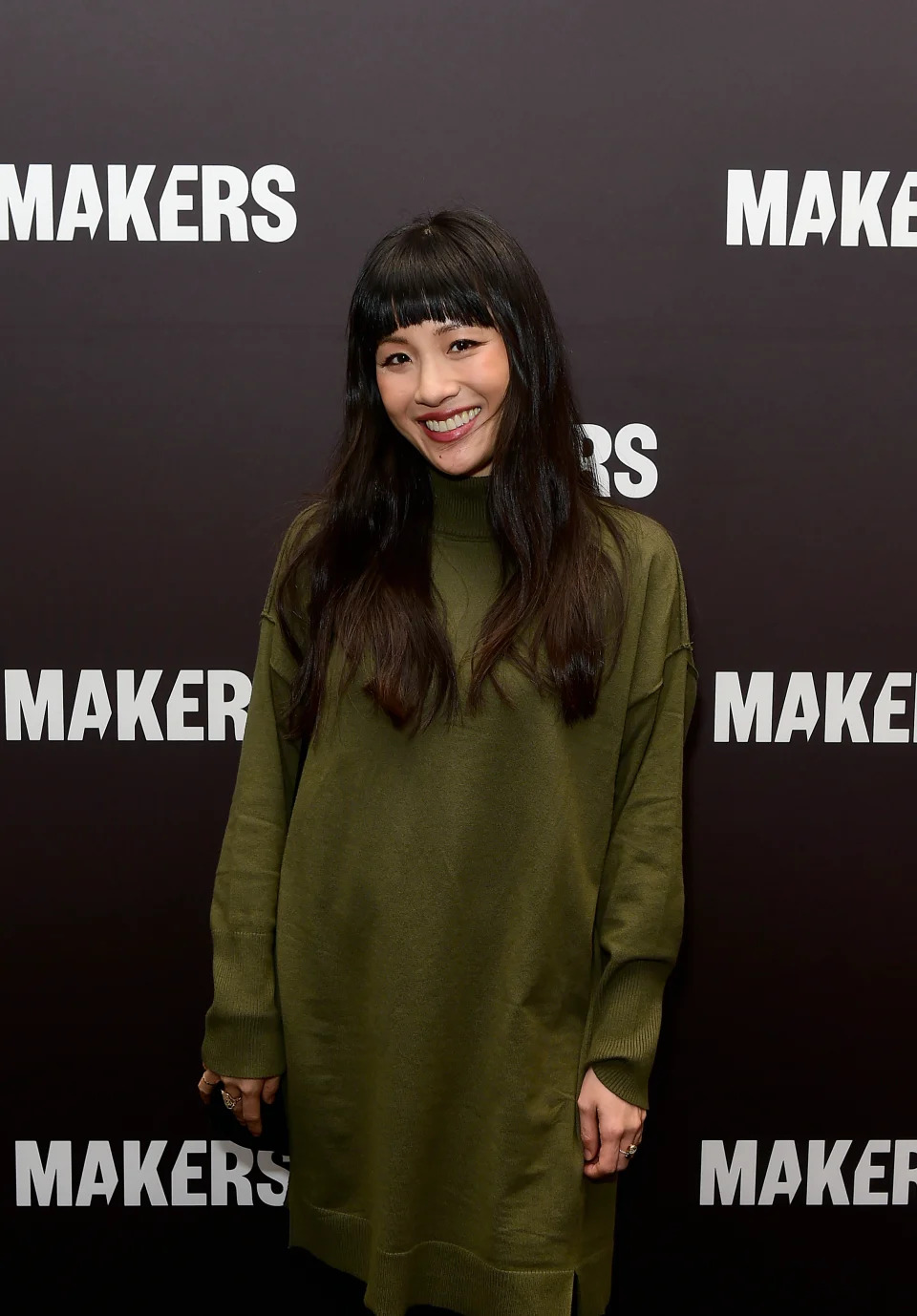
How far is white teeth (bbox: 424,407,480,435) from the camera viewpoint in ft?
4.31

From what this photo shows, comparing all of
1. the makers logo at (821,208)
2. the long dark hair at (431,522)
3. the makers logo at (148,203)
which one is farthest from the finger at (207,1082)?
the makers logo at (821,208)

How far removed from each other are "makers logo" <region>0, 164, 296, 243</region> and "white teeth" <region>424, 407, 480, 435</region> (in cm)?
53

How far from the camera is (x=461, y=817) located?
1313 mm

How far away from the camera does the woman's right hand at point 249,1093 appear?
1.41 m

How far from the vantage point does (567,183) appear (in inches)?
66.0

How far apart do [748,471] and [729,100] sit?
48 cm

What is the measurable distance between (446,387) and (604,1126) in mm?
786

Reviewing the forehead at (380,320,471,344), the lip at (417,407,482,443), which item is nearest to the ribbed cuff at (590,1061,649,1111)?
the lip at (417,407,482,443)

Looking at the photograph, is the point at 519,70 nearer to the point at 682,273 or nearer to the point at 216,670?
the point at 682,273

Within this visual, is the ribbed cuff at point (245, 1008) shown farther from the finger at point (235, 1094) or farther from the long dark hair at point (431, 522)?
the long dark hair at point (431, 522)

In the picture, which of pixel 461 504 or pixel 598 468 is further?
pixel 598 468

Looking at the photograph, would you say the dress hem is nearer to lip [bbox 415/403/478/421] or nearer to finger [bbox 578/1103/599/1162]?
finger [bbox 578/1103/599/1162]

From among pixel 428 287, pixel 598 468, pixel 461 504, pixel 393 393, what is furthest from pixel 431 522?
pixel 598 468

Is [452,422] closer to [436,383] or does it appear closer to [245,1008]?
[436,383]
